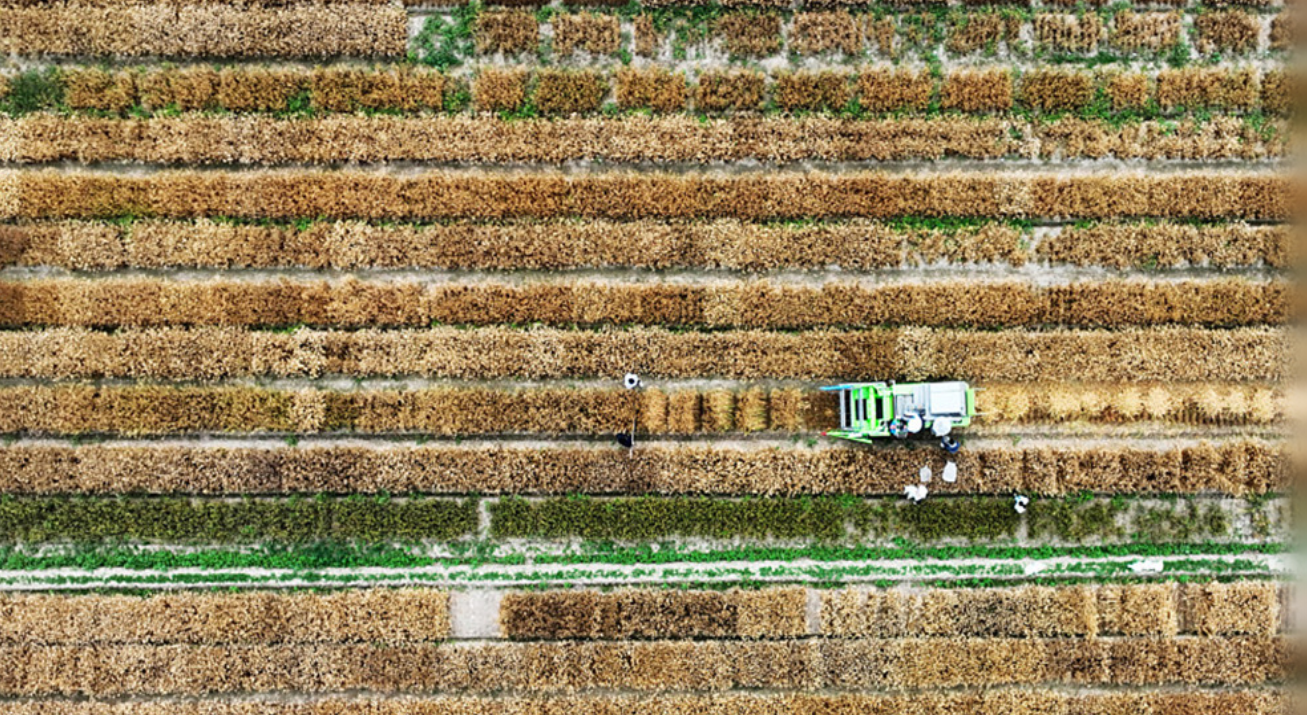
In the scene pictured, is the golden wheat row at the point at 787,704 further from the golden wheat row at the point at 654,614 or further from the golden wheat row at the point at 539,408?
the golden wheat row at the point at 539,408

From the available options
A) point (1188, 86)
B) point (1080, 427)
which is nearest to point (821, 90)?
point (1188, 86)

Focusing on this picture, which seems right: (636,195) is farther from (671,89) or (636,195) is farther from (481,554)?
(481,554)

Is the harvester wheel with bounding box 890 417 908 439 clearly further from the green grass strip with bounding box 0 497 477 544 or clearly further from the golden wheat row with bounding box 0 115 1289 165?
the green grass strip with bounding box 0 497 477 544

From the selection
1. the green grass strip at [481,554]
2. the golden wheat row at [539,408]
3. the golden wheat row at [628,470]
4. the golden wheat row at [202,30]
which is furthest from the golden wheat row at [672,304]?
the golden wheat row at [202,30]

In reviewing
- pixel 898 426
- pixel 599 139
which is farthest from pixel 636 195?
pixel 898 426

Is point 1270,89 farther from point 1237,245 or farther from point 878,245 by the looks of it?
point 878,245

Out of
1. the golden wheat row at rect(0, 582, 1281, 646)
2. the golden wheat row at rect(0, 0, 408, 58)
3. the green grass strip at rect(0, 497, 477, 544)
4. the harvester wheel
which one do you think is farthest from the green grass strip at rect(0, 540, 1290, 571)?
the golden wheat row at rect(0, 0, 408, 58)
